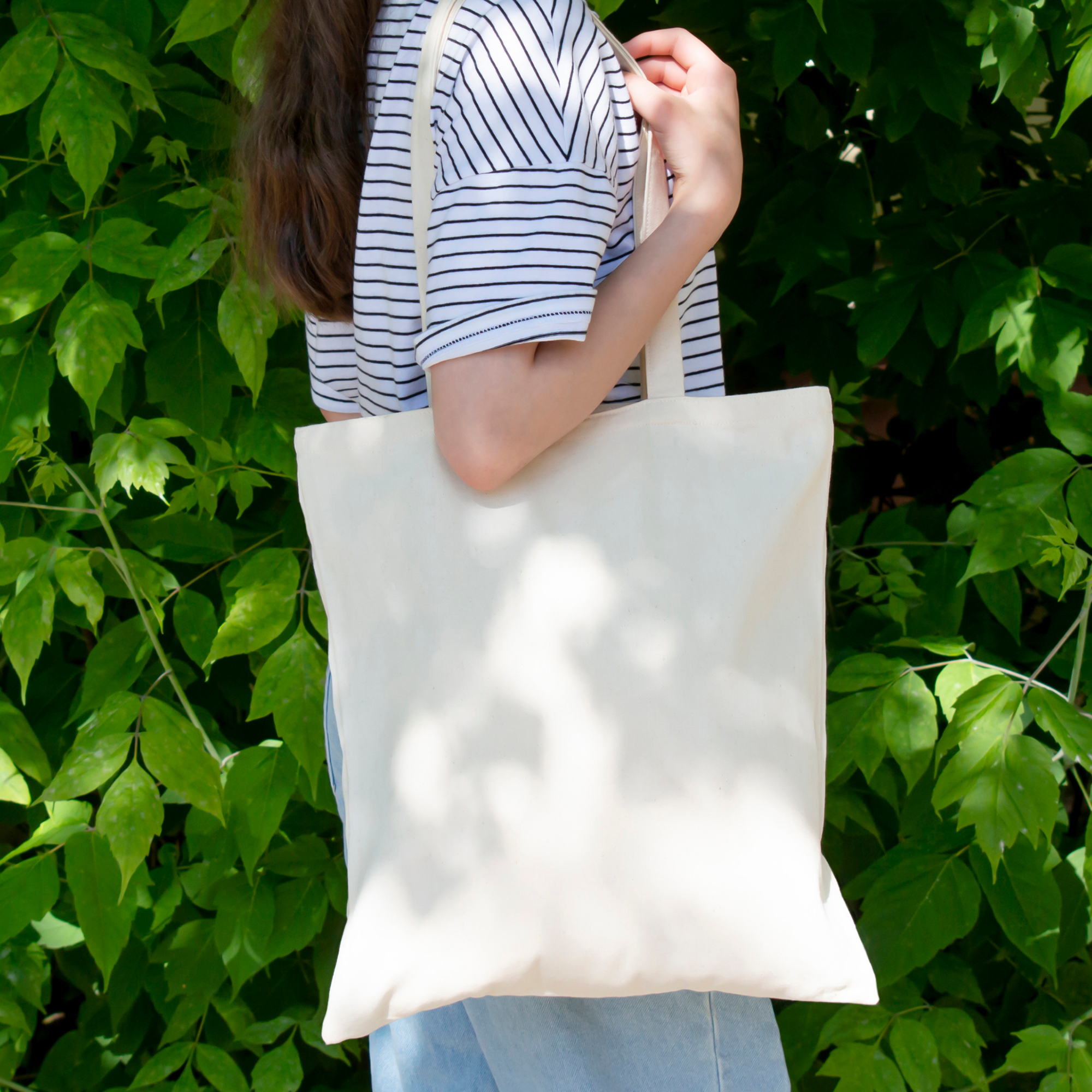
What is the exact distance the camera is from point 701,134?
2.77 ft

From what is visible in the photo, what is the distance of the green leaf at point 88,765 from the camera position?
1291 mm

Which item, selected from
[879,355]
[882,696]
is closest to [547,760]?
[882,696]

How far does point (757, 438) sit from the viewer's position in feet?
2.71

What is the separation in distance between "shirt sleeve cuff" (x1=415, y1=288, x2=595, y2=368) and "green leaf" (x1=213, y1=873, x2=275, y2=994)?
1.02 meters

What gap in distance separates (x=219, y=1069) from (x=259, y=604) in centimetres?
72

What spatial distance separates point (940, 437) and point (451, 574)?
1.58 metres

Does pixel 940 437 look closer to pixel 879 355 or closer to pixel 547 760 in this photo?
pixel 879 355

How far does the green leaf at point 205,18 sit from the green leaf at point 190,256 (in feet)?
0.69

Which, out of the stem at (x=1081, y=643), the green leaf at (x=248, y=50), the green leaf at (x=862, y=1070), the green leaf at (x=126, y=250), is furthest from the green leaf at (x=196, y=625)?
the stem at (x=1081, y=643)

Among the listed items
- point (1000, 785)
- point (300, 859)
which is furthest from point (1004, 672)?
point (300, 859)

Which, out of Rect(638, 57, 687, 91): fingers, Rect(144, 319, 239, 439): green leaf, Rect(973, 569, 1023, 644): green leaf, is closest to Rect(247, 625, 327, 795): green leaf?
Rect(144, 319, 239, 439): green leaf

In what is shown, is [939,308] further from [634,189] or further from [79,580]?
[79,580]

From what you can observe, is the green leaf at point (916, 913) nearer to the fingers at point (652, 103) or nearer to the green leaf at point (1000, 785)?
the green leaf at point (1000, 785)

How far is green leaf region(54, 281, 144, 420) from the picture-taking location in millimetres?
1288
